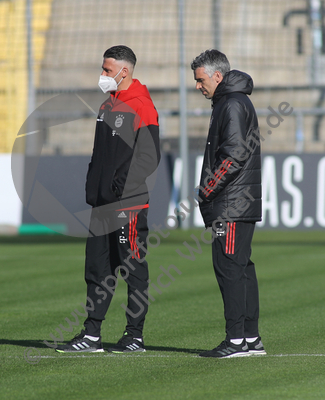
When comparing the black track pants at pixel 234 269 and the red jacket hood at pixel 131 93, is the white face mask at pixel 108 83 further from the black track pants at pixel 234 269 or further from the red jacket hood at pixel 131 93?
the black track pants at pixel 234 269

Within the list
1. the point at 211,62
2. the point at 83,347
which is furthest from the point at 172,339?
the point at 211,62

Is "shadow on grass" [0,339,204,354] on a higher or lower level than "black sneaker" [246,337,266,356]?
lower

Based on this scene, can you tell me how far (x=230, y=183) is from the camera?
16.0ft

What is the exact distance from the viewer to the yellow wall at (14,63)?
1917cm

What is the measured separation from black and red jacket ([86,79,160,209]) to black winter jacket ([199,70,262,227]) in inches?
16.5

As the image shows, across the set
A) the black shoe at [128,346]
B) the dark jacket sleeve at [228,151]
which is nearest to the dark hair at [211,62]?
the dark jacket sleeve at [228,151]

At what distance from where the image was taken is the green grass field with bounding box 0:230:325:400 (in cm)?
420

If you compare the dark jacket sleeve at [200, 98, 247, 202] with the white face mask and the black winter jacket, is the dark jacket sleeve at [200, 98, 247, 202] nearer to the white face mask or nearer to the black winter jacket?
the black winter jacket

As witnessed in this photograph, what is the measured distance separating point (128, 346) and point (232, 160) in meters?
1.52

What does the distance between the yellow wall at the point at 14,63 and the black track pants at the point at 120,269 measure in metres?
14.3

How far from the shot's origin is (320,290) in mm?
8844

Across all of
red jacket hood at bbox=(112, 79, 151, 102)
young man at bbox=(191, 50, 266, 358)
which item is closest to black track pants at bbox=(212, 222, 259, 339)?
young man at bbox=(191, 50, 266, 358)

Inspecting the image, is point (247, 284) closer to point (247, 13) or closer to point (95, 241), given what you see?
point (95, 241)

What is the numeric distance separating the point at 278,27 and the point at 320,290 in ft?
40.2
